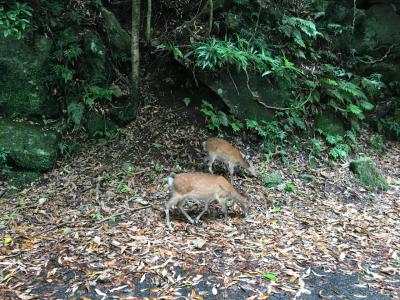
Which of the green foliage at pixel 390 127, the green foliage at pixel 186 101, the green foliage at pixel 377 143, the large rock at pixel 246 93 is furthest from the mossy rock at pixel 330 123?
the green foliage at pixel 186 101

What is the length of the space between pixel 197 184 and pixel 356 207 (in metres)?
3.74

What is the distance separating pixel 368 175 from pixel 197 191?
4848mm

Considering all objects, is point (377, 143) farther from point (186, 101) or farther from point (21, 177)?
point (21, 177)

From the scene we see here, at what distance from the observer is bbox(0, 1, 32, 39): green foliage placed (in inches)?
342

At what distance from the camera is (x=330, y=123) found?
1136 centimetres

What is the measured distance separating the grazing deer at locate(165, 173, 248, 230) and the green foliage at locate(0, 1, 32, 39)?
15.7 feet

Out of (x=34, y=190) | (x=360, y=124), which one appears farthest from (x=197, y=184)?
(x=360, y=124)

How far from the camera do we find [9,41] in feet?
31.2

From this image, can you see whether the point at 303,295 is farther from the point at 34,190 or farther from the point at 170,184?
the point at 34,190

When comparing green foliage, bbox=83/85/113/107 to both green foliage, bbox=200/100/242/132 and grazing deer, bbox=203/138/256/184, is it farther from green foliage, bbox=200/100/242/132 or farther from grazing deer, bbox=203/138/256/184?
grazing deer, bbox=203/138/256/184

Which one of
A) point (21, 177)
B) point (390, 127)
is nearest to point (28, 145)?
point (21, 177)

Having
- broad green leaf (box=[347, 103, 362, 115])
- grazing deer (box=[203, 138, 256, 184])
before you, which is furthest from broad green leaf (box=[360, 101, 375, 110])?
grazing deer (box=[203, 138, 256, 184])

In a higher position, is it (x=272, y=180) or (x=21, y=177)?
(x=272, y=180)

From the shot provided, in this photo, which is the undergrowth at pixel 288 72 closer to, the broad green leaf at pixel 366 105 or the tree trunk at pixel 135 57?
the broad green leaf at pixel 366 105
